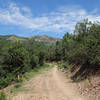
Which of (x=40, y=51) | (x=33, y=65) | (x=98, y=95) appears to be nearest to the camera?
(x=98, y=95)

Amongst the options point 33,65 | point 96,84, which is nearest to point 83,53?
point 96,84

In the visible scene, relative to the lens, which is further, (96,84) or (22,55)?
(22,55)

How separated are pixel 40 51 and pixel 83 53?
2919 cm

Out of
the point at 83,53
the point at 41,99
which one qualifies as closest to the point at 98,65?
the point at 83,53

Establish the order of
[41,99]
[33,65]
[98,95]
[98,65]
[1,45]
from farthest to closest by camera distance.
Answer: [33,65] < [1,45] < [98,65] < [41,99] < [98,95]

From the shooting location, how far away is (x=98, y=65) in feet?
41.5

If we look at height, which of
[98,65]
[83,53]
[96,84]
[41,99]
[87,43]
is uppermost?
[87,43]

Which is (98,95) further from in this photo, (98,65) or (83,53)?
(83,53)

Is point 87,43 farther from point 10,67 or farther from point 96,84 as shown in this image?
point 10,67

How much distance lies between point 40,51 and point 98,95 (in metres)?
34.1

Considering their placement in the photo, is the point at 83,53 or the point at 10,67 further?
the point at 10,67

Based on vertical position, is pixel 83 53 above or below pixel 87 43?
below

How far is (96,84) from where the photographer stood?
31.8 ft

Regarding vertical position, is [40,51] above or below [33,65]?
above
